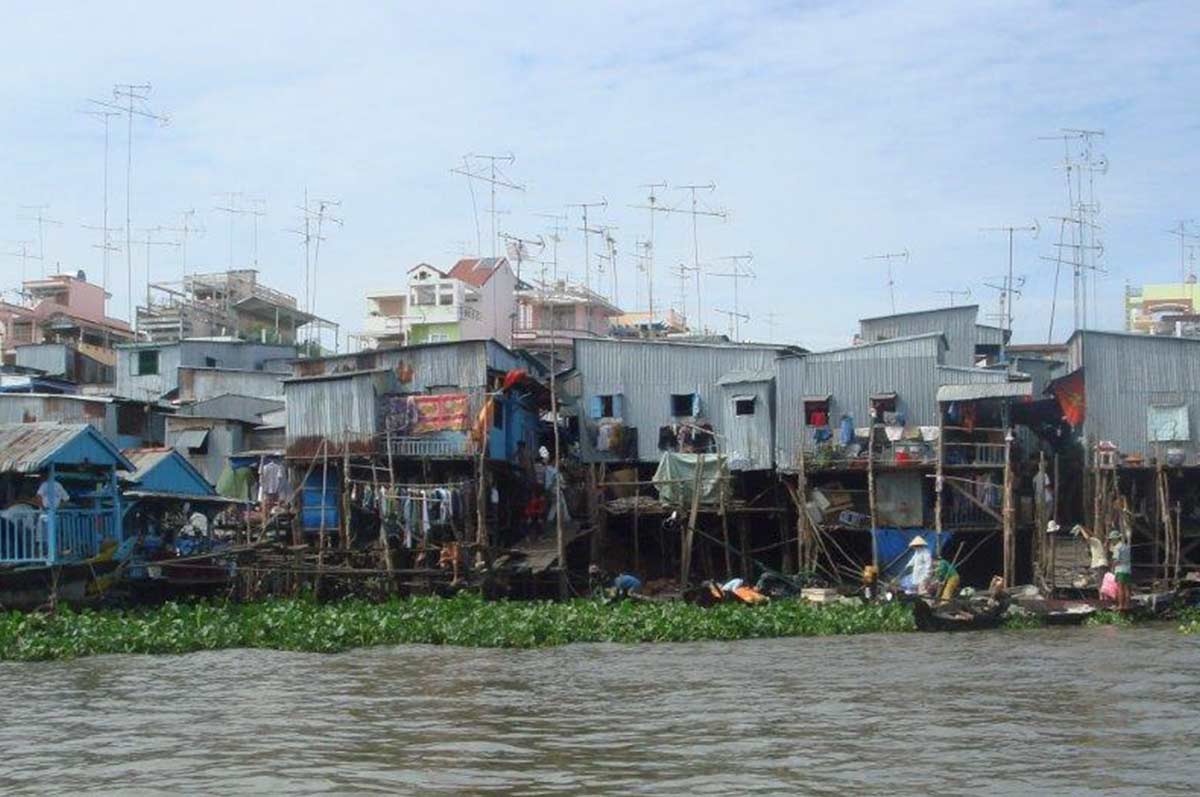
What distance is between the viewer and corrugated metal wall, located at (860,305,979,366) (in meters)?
43.6

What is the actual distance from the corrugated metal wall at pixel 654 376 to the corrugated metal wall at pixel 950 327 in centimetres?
598

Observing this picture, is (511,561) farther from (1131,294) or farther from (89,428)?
(1131,294)

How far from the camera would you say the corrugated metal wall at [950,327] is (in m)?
43.6

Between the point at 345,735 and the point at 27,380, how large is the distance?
32.7 metres

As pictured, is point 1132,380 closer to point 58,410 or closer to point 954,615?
point 954,615

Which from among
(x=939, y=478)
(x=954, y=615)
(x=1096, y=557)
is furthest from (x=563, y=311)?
(x=954, y=615)

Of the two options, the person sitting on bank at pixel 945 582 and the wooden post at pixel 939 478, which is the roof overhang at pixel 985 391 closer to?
the wooden post at pixel 939 478

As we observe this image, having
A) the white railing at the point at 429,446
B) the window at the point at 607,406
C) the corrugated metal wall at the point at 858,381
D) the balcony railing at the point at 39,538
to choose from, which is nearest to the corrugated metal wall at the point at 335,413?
the white railing at the point at 429,446

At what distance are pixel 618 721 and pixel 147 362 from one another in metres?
38.4

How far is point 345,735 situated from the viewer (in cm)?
1559

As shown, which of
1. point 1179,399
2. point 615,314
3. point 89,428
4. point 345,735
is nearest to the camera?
point 345,735

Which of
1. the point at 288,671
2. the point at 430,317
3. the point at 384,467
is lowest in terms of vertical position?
the point at 288,671

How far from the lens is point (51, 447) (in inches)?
1153

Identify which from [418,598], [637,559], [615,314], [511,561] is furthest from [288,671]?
[615,314]
